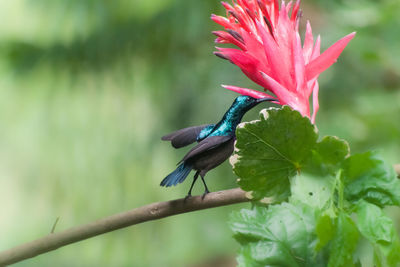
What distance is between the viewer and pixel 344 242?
10.7 inches

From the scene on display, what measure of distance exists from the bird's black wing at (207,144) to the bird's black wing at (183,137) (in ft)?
0.06

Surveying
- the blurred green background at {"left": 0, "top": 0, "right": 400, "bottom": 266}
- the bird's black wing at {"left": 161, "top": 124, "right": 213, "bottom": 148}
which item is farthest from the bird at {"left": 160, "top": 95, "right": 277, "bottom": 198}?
the blurred green background at {"left": 0, "top": 0, "right": 400, "bottom": 266}

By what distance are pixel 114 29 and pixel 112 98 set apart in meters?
0.23

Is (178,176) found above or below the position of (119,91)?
above

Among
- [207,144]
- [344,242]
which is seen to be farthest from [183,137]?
[344,242]

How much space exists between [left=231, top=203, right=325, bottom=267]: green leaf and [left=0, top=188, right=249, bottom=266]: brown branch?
4cm

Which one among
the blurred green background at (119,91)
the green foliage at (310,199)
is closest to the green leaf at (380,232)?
the green foliage at (310,199)

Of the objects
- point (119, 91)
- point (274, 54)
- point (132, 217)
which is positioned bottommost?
point (119, 91)

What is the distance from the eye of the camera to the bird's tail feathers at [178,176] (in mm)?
326

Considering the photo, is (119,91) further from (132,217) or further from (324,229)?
(324,229)

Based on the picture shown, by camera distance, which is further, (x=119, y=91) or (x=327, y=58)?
(x=119, y=91)

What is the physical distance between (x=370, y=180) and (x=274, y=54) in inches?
3.5

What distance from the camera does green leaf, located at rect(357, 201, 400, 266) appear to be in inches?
10.8

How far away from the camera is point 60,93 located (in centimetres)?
171
